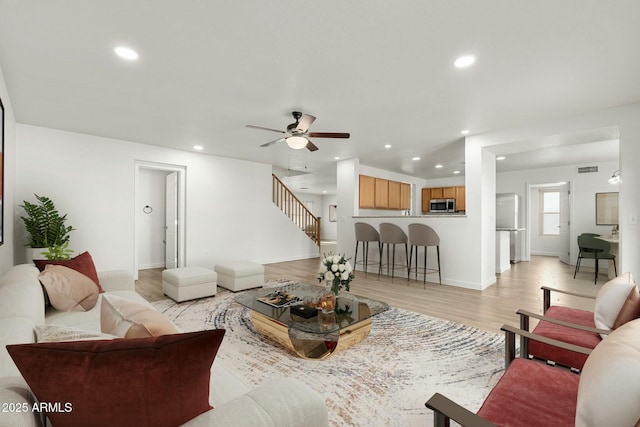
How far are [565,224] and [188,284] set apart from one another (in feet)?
28.8

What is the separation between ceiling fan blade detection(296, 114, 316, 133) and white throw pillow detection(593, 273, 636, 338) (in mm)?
2861

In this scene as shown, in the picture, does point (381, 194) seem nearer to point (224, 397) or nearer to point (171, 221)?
point (171, 221)

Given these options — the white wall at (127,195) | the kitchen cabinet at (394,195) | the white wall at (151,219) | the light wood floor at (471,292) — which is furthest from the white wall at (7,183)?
the kitchen cabinet at (394,195)

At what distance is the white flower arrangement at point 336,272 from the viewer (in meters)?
2.67

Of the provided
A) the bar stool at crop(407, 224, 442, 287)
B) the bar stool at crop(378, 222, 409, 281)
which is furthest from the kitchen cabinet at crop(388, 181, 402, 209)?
the bar stool at crop(407, 224, 442, 287)

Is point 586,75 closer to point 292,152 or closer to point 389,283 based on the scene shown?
point 389,283

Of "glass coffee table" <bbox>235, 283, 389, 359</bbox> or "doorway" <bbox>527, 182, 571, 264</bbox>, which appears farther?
"doorway" <bbox>527, 182, 571, 264</bbox>

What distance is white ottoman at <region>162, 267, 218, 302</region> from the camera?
3777 mm

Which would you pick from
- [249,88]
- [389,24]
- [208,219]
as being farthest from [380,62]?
[208,219]

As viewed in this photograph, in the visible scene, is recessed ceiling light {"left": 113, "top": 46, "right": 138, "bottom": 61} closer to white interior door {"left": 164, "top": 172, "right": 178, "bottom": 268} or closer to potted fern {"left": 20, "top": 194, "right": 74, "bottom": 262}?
potted fern {"left": 20, "top": 194, "right": 74, "bottom": 262}

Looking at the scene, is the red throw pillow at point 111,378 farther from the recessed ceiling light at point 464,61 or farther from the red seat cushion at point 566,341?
the recessed ceiling light at point 464,61

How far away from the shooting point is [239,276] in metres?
4.38

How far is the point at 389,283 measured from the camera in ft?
16.6

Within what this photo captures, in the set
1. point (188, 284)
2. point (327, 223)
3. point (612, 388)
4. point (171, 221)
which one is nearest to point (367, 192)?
point (171, 221)
